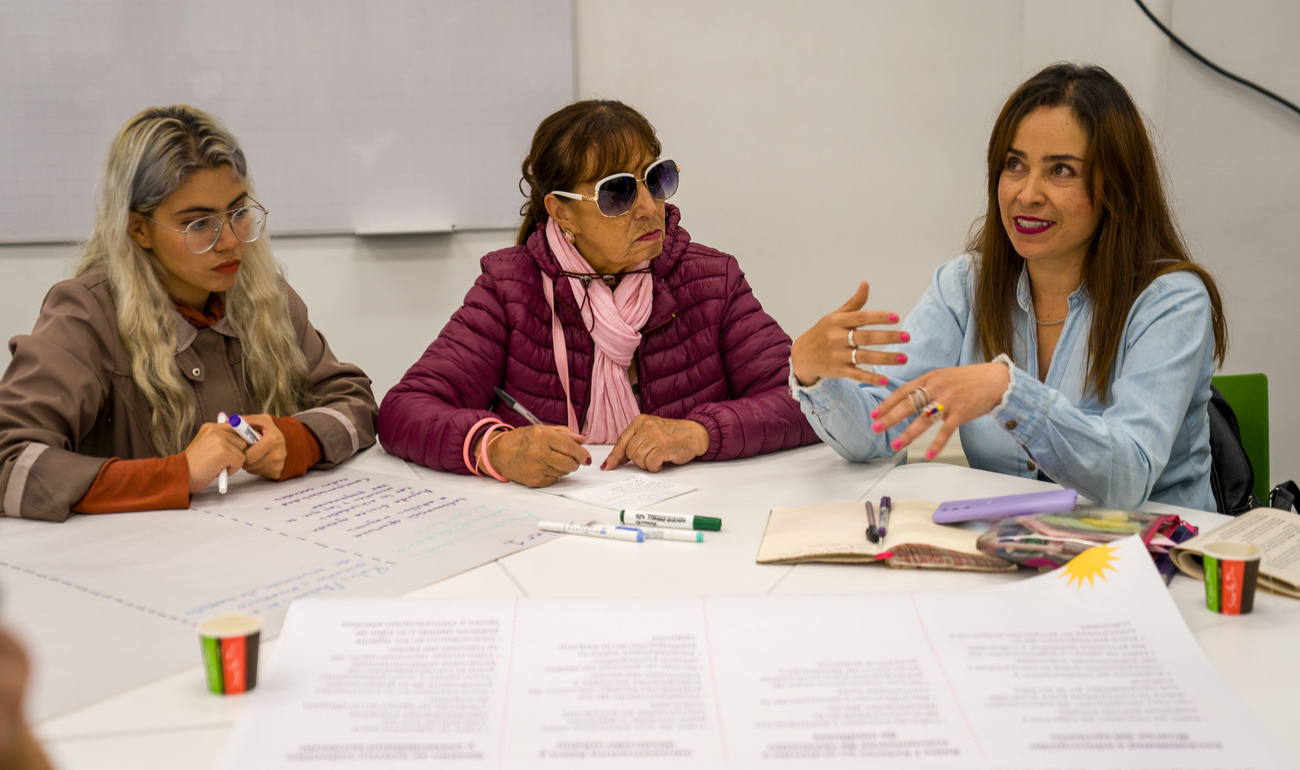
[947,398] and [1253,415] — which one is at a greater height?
[947,398]

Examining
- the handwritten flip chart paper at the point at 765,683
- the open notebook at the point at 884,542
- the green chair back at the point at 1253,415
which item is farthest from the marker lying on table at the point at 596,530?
the green chair back at the point at 1253,415

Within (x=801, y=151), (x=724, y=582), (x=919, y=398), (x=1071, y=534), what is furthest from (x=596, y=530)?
(x=801, y=151)

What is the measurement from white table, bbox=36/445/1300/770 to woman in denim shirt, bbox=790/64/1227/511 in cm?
12

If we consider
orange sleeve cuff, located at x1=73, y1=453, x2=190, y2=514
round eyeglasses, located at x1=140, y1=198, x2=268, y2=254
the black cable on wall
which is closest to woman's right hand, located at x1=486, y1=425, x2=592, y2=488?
orange sleeve cuff, located at x1=73, y1=453, x2=190, y2=514

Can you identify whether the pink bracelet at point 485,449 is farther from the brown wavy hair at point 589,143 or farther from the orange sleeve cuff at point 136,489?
the brown wavy hair at point 589,143

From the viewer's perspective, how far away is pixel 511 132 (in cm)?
327

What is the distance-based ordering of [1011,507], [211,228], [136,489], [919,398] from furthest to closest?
1. [211,228]
2. [136,489]
3. [919,398]
4. [1011,507]

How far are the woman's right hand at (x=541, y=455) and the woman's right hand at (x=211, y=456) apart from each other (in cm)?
43

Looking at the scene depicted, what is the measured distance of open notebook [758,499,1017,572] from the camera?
3.80 ft

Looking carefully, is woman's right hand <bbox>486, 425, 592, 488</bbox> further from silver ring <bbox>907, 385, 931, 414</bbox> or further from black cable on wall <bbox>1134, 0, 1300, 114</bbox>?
black cable on wall <bbox>1134, 0, 1300, 114</bbox>

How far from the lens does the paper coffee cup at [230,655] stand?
2.84 ft

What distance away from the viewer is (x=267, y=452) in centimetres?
163

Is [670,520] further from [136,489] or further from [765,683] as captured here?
[136,489]

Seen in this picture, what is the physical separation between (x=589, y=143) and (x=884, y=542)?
1.16 metres
